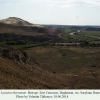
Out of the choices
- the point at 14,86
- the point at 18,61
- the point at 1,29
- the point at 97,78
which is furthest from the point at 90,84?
the point at 1,29

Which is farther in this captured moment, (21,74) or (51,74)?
(51,74)

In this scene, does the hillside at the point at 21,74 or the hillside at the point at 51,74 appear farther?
the hillside at the point at 51,74

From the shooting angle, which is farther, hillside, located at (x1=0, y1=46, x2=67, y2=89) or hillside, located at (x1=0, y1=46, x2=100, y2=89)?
hillside, located at (x1=0, y1=46, x2=100, y2=89)

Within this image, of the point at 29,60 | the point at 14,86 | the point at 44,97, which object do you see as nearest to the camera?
the point at 44,97

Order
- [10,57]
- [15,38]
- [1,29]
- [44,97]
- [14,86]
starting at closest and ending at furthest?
[44,97] → [14,86] → [10,57] → [15,38] → [1,29]

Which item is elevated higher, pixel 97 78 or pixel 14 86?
pixel 14 86

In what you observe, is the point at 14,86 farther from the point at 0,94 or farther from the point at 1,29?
the point at 1,29

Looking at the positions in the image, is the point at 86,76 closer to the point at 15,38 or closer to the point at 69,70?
the point at 69,70

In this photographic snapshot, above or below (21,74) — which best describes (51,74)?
below

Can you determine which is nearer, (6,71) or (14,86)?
(14,86)
